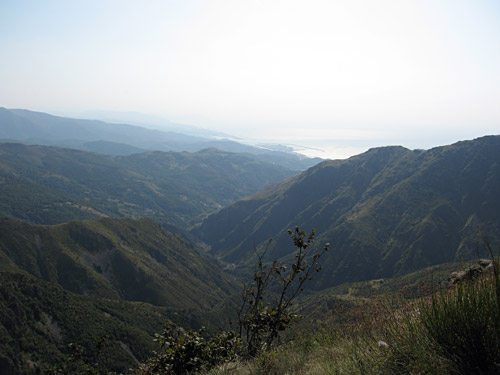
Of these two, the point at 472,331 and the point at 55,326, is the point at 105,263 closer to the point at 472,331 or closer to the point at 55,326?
the point at 55,326

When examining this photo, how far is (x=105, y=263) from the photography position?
134 m

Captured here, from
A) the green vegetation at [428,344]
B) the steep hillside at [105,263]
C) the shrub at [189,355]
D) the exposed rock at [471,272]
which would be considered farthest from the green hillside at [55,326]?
the green vegetation at [428,344]

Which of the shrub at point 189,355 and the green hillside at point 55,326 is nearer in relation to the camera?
the shrub at point 189,355

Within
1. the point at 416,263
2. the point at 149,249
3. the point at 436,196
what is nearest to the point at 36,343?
the point at 149,249

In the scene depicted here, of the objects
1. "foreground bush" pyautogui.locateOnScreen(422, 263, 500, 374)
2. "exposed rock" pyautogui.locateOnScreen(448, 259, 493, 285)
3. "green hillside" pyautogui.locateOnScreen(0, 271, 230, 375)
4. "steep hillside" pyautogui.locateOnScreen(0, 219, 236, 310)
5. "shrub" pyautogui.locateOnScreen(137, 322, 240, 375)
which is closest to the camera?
"foreground bush" pyautogui.locateOnScreen(422, 263, 500, 374)

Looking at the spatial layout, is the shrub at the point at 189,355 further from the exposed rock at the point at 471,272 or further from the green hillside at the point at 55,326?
the green hillside at the point at 55,326

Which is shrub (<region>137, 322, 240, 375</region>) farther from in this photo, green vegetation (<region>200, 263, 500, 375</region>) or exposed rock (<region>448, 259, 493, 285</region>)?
exposed rock (<region>448, 259, 493, 285</region>)

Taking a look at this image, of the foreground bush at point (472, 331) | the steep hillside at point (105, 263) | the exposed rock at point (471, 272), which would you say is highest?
the foreground bush at point (472, 331)

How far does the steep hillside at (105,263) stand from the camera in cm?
11556

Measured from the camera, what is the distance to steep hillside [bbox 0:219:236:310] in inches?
4550

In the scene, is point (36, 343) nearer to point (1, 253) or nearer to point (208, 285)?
point (1, 253)

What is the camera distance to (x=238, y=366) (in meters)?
5.99

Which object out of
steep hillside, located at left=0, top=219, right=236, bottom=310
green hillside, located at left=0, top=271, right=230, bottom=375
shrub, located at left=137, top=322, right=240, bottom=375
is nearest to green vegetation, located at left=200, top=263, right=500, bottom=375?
shrub, located at left=137, top=322, right=240, bottom=375

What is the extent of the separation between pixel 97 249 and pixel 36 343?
6382 cm
